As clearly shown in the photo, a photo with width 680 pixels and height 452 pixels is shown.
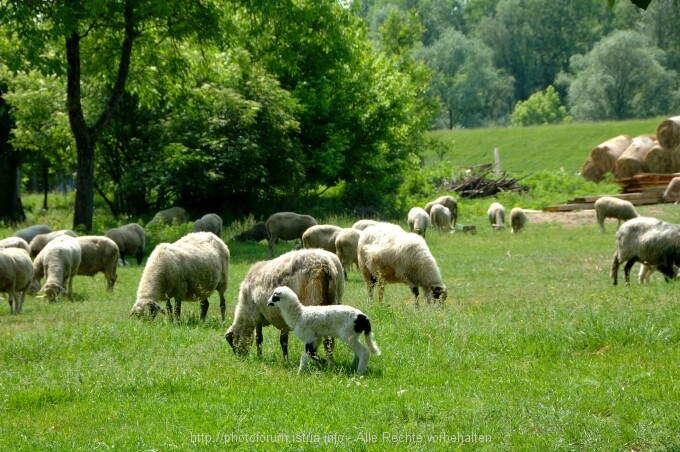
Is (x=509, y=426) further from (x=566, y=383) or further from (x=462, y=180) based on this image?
(x=462, y=180)


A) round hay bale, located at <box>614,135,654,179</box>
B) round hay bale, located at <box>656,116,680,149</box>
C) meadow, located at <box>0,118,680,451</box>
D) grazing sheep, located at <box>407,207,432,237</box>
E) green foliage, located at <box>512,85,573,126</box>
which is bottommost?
meadow, located at <box>0,118,680,451</box>

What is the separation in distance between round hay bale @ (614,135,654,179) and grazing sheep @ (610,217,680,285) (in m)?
29.0

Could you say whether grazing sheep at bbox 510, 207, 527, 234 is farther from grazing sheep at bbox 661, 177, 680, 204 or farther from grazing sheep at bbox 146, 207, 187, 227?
grazing sheep at bbox 146, 207, 187, 227

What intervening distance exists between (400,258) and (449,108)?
9493 cm

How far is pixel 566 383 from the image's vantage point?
27.0 ft

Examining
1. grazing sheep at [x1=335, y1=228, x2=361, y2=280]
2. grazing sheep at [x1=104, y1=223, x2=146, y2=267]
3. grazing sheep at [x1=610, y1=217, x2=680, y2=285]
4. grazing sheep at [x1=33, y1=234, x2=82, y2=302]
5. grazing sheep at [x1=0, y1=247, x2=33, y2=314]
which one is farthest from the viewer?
grazing sheep at [x1=104, y1=223, x2=146, y2=267]

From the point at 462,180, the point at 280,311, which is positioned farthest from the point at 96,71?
the point at 462,180

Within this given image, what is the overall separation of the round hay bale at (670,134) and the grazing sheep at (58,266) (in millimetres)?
34458

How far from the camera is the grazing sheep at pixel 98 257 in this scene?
17.8 m

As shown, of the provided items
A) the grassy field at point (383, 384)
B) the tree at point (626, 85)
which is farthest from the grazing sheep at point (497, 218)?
the tree at point (626, 85)

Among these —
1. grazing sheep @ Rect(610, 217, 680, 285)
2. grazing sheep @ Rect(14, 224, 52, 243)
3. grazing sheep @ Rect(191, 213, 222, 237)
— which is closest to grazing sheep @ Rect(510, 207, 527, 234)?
grazing sheep @ Rect(191, 213, 222, 237)

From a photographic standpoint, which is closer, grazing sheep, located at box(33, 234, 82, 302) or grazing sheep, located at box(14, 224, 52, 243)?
grazing sheep, located at box(33, 234, 82, 302)

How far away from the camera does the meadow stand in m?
6.91

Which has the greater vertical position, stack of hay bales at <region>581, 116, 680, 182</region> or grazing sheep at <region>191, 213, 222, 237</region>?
stack of hay bales at <region>581, 116, 680, 182</region>
